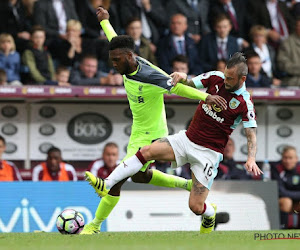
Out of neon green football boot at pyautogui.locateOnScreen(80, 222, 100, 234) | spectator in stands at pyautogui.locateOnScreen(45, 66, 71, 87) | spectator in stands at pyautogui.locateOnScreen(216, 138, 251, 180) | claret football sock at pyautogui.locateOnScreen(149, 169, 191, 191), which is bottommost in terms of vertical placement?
neon green football boot at pyautogui.locateOnScreen(80, 222, 100, 234)

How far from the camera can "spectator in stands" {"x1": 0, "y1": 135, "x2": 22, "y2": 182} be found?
14.3 m

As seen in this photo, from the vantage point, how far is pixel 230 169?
1460cm

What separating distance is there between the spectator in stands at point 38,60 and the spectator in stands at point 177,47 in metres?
1.95

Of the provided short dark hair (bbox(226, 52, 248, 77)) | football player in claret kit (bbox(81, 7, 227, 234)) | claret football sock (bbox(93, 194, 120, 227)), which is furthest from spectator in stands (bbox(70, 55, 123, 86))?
short dark hair (bbox(226, 52, 248, 77))

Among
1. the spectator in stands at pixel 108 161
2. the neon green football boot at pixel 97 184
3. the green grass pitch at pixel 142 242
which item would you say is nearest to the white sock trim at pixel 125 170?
the neon green football boot at pixel 97 184

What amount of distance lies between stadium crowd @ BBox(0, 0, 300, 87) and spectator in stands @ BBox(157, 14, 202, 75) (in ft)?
0.06

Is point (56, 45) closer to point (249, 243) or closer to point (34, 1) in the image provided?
point (34, 1)

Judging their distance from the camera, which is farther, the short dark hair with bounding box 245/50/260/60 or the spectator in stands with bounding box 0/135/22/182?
the short dark hair with bounding box 245/50/260/60

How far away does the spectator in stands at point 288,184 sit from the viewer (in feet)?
46.5

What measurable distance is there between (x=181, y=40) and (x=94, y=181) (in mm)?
6730

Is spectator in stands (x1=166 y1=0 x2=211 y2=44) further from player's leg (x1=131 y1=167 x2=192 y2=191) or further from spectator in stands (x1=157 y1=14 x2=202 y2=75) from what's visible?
player's leg (x1=131 y1=167 x2=192 y2=191)

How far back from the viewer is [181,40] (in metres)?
15.8

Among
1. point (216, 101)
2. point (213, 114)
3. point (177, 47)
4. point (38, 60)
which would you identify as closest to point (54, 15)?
point (38, 60)

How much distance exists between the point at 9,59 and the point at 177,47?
2.94 meters
